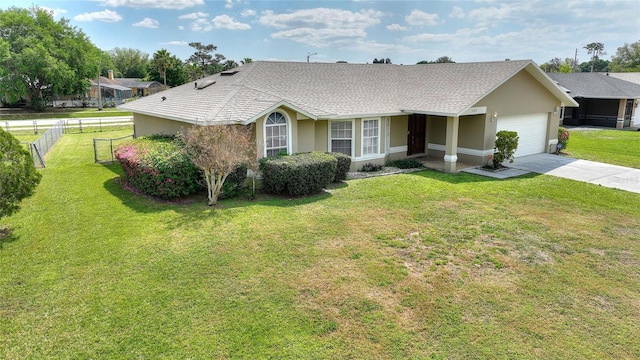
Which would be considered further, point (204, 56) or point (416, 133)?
point (204, 56)

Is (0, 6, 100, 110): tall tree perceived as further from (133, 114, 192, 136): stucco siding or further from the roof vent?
the roof vent

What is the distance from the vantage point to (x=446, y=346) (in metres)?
5.81

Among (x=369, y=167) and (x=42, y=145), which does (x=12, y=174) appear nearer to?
(x=369, y=167)

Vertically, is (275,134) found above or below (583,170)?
above

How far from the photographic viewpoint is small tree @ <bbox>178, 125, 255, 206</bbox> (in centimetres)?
1140

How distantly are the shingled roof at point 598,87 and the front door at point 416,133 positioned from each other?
877 inches

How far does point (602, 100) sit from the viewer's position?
34781 mm

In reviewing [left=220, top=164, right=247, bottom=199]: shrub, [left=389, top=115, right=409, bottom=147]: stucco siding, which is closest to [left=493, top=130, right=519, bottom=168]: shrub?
[left=389, top=115, right=409, bottom=147]: stucco siding

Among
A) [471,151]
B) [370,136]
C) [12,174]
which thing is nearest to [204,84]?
[370,136]

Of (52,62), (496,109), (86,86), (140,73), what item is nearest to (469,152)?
(496,109)

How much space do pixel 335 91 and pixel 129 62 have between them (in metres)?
104

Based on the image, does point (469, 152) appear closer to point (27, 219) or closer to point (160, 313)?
point (160, 313)

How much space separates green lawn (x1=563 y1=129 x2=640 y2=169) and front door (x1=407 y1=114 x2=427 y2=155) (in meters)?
7.98

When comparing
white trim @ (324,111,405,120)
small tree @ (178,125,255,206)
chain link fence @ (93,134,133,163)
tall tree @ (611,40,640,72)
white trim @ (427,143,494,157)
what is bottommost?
chain link fence @ (93,134,133,163)
